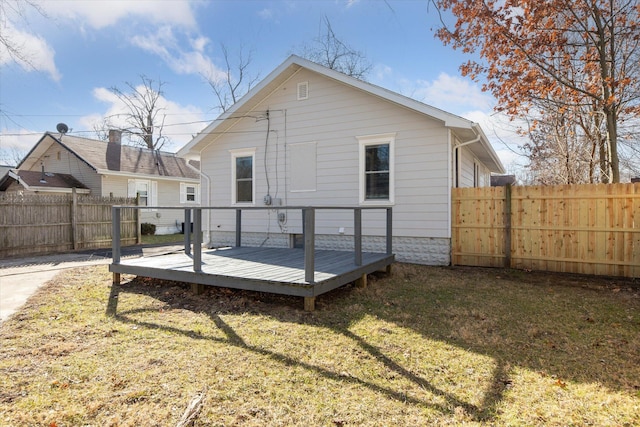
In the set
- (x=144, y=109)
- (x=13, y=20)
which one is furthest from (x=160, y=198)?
(x=144, y=109)

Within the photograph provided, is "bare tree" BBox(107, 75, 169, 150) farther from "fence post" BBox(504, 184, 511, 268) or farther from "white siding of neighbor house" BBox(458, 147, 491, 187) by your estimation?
"fence post" BBox(504, 184, 511, 268)

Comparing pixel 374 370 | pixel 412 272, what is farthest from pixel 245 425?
pixel 412 272

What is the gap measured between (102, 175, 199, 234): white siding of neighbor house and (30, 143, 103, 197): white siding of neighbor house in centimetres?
59

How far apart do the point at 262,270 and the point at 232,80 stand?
20.4 meters

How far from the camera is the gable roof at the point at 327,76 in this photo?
7.65m

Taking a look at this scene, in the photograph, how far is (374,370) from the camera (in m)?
3.15

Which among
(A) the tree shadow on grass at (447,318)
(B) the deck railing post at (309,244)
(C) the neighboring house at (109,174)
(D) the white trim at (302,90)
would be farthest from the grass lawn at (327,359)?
(C) the neighboring house at (109,174)

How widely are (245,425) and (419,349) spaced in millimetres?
1923

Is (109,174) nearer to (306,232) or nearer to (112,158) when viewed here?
(112,158)

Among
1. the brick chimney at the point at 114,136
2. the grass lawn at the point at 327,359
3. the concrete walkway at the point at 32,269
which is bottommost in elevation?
the grass lawn at the point at 327,359

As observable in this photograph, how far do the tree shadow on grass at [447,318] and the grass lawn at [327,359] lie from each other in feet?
0.07

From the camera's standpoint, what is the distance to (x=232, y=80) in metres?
23.1

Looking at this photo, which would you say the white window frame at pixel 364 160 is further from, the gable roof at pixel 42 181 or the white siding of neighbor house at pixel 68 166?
the gable roof at pixel 42 181

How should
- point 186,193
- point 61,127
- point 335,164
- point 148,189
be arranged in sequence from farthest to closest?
1. point 186,193
2. point 61,127
3. point 148,189
4. point 335,164
